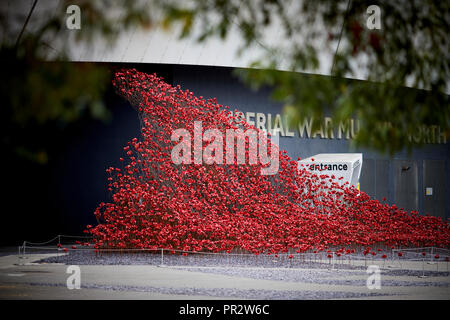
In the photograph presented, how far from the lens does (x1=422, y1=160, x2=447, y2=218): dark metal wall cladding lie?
23000 millimetres

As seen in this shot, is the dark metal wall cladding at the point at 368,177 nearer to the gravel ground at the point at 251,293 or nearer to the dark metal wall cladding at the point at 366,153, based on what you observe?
the dark metal wall cladding at the point at 366,153

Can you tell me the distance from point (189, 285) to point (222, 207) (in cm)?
511

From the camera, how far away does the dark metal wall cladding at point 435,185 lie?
75.5 ft

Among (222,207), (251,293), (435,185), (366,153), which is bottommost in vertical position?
(251,293)

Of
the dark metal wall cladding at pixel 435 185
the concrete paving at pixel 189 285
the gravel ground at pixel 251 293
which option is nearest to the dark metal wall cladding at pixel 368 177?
the dark metal wall cladding at pixel 435 185

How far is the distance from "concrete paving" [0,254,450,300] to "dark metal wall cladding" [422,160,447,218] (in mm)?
13039

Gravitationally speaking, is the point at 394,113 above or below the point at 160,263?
above

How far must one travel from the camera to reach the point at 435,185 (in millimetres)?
23328

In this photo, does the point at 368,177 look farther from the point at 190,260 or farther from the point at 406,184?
the point at 190,260

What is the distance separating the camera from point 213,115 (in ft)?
49.0

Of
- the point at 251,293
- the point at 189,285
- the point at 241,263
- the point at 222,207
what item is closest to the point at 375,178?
the point at 222,207
